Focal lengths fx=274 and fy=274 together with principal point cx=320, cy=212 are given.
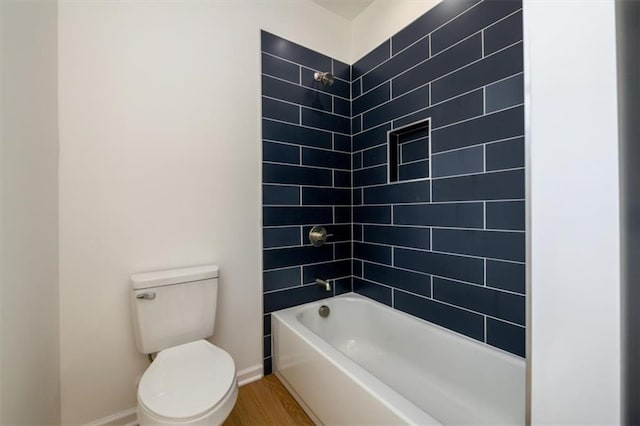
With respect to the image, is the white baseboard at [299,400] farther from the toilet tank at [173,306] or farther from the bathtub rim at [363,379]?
the toilet tank at [173,306]

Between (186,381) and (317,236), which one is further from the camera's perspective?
(317,236)

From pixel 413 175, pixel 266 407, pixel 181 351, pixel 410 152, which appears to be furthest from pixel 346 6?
pixel 266 407

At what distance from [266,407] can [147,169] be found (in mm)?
1492

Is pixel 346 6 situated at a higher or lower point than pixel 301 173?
higher

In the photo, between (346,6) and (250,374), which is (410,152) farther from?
(250,374)

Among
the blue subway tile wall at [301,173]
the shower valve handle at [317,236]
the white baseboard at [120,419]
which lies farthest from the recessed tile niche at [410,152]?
the white baseboard at [120,419]

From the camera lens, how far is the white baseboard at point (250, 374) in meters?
1.76

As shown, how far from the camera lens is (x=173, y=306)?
56.2 inches

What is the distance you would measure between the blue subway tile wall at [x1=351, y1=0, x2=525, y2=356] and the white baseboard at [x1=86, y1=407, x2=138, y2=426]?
1.60 meters

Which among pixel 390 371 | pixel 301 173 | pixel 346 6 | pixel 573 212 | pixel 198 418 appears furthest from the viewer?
pixel 346 6

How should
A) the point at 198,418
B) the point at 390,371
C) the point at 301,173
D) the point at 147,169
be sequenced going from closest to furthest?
the point at 198,418
the point at 147,169
the point at 390,371
the point at 301,173

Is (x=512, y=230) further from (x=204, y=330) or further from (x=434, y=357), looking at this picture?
(x=204, y=330)

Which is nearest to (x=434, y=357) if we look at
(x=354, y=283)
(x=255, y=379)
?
(x=354, y=283)

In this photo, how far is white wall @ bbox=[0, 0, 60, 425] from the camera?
2.99ft
